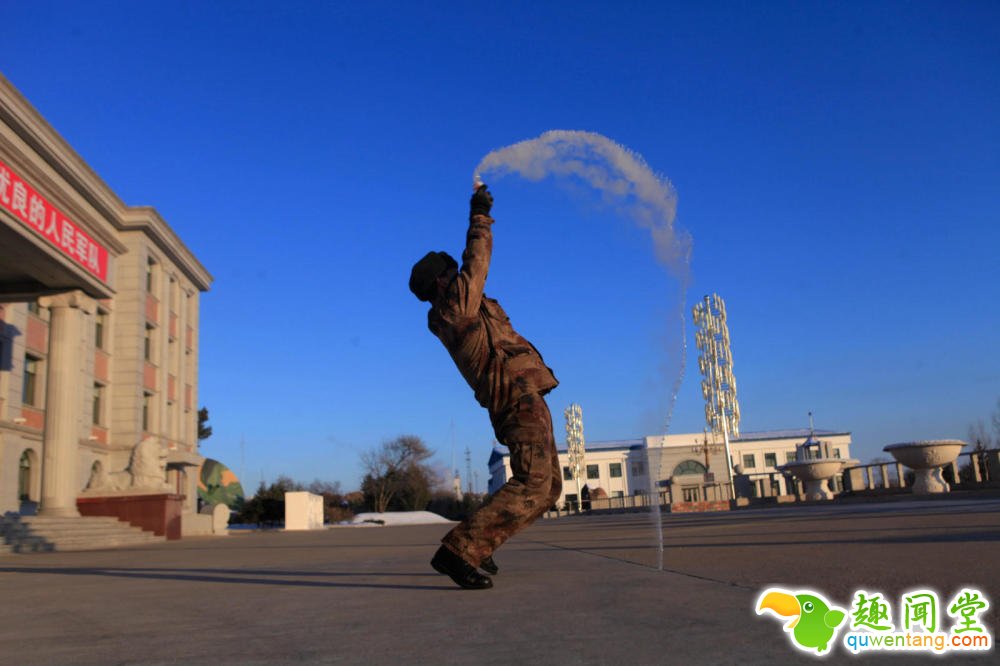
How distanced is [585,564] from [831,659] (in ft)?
11.2

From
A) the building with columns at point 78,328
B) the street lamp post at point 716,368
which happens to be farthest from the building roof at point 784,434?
the building with columns at point 78,328

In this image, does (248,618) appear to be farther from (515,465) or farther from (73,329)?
(73,329)

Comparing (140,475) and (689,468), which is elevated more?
(140,475)

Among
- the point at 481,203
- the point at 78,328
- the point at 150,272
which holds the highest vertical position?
the point at 150,272

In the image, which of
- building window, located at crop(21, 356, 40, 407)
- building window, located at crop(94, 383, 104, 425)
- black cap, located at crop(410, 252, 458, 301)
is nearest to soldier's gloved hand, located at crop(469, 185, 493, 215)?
black cap, located at crop(410, 252, 458, 301)

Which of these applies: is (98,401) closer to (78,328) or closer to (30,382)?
(30,382)

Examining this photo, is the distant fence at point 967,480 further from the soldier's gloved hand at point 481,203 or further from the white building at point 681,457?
the white building at point 681,457

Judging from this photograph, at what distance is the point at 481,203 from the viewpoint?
4.43m

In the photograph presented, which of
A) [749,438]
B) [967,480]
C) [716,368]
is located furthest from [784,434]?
[967,480]

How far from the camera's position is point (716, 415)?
53656 millimetres

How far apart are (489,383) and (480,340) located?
0.81ft

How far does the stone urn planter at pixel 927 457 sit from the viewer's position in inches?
638

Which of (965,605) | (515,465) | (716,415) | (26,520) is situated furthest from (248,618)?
(716,415)

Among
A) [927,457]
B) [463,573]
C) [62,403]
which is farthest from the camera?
[62,403]
